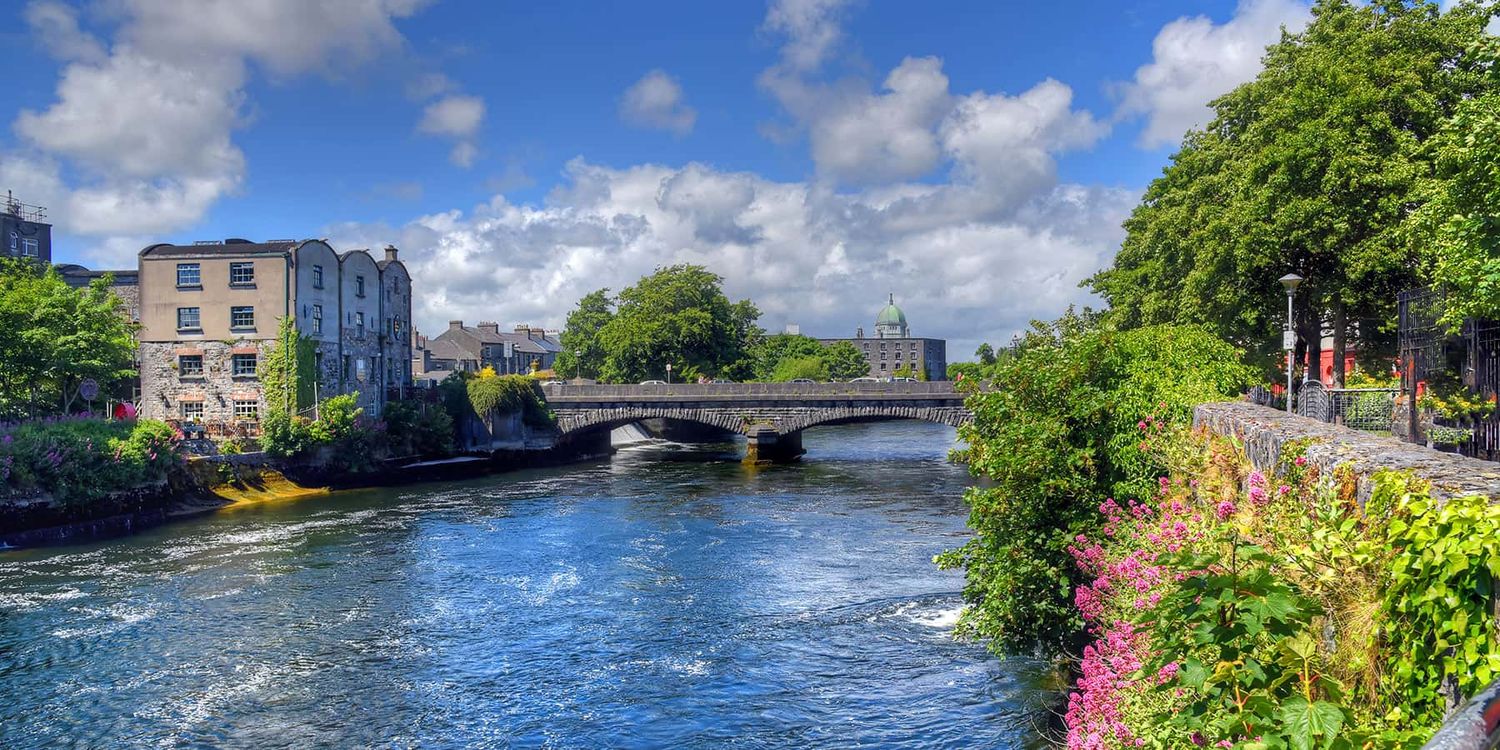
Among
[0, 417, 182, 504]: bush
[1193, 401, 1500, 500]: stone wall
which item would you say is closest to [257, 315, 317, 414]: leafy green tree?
[0, 417, 182, 504]: bush

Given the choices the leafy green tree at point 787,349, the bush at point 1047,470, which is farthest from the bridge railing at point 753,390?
the leafy green tree at point 787,349

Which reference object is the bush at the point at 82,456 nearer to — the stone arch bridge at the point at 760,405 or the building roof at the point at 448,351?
the stone arch bridge at the point at 760,405

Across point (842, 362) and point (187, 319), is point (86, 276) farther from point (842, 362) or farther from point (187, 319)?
point (842, 362)

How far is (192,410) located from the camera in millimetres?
55875

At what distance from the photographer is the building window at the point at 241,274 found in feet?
180

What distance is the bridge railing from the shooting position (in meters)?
63.6

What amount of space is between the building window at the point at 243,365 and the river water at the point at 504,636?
17.4 m

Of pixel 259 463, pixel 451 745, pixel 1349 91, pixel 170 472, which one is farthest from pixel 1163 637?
pixel 259 463

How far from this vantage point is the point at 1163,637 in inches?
289

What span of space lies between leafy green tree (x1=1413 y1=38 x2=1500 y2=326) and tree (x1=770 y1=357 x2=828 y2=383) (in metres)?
122

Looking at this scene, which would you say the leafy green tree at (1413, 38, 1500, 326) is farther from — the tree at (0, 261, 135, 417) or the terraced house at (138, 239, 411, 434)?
the terraced house at (138, 239, 411, 434)

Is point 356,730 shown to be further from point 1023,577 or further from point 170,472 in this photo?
point 170,472

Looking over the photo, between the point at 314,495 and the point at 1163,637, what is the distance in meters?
47.7

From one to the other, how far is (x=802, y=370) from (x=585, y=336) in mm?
42435
